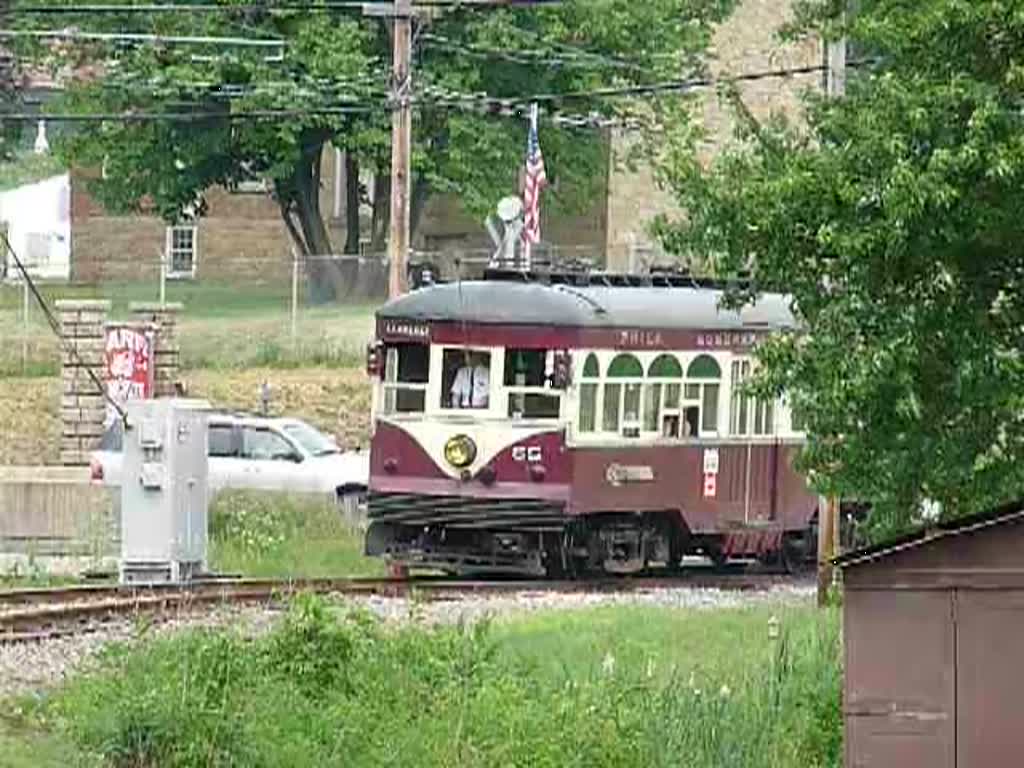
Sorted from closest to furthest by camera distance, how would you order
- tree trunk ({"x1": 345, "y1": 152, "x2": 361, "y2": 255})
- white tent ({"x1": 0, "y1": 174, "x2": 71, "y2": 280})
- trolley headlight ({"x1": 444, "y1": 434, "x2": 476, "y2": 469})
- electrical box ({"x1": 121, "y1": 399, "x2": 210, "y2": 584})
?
electrical box ({"x1": 121, "y1": 399, "x2": 210, "y2": 584}) < trolley headlight ({"x1": 444, "y1": 434, "x2": 476, "y2": 469}) < tree trunk ({"x1": 345, "y1": 152, "x2": 361, "y2": 255}) < white tent ({"x1": 0, "y1": 174, "x2": 71, "y2": 280})

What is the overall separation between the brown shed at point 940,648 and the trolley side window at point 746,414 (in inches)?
569

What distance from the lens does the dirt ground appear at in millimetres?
41500

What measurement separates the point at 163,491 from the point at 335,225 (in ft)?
127

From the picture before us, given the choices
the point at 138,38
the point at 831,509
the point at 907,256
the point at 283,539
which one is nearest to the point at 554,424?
the point at 831,509

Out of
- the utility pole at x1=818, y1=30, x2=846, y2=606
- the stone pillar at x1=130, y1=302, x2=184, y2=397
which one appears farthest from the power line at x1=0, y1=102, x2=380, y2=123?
the utility pole at x1=818, y1=30, x2=846, y2=606

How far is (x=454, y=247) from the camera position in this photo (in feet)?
196

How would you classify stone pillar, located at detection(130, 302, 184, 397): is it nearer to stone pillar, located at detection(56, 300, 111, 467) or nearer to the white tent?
stone pillar, located at detection(56, 300, 111, 467)

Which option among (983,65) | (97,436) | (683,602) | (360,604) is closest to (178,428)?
(360,604)

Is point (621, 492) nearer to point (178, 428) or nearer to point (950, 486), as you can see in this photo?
point (178, 428)

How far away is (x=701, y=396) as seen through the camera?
2723cm

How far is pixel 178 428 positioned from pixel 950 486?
349 inches

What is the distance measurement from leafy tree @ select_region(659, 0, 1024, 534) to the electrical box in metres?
7.11

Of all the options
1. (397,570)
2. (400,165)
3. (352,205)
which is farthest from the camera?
(352,205)

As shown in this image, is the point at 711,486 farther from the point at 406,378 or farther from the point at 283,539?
the point at 283,539
